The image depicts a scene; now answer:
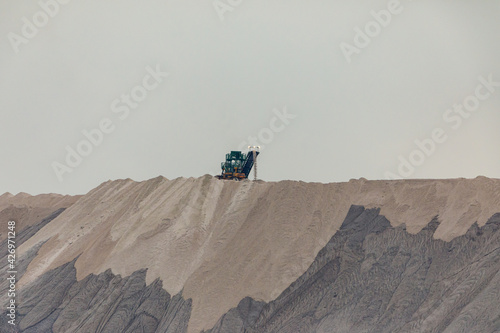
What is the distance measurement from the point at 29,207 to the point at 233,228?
1184 inches

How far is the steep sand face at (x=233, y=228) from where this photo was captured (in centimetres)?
3030

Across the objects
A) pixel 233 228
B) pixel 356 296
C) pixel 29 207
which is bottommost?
pixel 356 296

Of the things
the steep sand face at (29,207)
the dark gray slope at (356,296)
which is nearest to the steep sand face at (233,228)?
the dark gray slope at (356,296)

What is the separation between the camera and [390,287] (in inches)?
1077

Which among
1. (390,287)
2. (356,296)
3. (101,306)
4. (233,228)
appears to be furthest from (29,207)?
(390,287)

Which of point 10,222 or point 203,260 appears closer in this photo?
point 203,260

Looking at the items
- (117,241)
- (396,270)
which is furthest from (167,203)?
(396,270)

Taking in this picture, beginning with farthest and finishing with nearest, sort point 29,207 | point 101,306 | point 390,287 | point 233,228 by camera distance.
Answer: point 29,207
point 233,228
point 101,306
point 390,287

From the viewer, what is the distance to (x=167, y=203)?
40656 mm

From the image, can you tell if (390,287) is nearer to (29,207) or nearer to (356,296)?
(356,296)

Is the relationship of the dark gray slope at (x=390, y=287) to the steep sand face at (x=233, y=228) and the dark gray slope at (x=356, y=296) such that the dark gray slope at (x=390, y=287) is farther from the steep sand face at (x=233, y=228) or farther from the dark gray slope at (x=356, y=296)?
the steep sand face at (x=233, y=228)

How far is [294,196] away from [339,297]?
946 cm

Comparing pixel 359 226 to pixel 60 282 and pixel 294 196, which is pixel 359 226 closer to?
pixel 294 196

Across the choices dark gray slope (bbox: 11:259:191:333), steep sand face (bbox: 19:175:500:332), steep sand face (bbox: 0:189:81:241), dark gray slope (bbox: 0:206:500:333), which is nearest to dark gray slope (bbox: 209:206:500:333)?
dark gray slope (bbox: 0:206:500:333)
